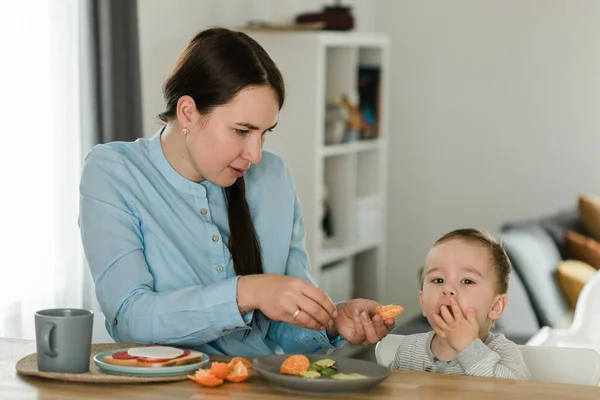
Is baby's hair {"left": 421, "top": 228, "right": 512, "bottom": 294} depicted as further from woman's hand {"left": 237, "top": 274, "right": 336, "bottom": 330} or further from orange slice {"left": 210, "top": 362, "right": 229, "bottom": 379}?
orange slice {"left": 210, "top": 362, "right": 229, "bottom": 379}

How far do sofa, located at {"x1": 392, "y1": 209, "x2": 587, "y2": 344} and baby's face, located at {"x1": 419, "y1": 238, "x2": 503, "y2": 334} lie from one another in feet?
4.20

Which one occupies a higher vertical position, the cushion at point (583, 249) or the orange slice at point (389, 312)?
the orange slice at point (389, 312)

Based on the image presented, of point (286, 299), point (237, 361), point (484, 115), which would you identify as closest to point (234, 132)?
point (286, 299)

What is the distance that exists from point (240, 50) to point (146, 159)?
29 centimetres

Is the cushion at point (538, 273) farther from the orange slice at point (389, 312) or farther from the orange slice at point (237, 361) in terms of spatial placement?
the orange slice at point (237, 361)

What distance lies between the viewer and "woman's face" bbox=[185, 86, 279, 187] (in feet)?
5.87

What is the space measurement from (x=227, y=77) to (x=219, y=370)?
63cm

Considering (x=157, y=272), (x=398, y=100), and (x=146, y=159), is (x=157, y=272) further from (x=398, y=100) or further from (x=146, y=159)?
(x=398, y=100)

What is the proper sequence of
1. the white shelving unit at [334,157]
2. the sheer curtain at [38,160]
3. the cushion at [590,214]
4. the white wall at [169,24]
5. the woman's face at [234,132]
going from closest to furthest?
the woman's face at [234,132] → the sheer curtain at [38,160] → the white wall at [169,24] → the white shelving unit at [334,157] → the cushion at [590,214]

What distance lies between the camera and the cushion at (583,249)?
3846 mm

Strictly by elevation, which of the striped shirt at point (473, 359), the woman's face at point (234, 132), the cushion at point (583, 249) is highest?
the woman's face at point (234, 132)

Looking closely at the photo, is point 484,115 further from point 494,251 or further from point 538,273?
point 494,251

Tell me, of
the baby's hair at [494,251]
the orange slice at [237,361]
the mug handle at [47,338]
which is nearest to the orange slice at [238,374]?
the orange slice at [237,361]

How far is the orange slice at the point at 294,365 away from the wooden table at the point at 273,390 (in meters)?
0.03
